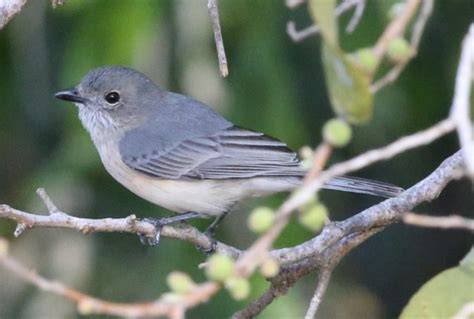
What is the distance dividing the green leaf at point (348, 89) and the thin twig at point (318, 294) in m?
1.40

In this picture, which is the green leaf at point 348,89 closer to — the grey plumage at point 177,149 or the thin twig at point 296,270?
the thin twig at point 296,270

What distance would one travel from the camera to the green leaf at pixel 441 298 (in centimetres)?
256

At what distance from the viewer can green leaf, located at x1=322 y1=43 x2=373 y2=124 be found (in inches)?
84.0

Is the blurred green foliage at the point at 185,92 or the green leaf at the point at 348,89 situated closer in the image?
the green leaf at the point at 348,89

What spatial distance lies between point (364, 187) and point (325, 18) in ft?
8.41

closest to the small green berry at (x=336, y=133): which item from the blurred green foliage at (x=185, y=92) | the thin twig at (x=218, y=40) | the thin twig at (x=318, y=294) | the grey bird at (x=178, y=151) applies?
the thin twig at (x=218, y=40)

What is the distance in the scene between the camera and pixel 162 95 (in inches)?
229

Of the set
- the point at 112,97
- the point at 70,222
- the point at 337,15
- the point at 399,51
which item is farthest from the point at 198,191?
the point at 399,51

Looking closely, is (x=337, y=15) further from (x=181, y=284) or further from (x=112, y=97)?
(x=112, y=97)

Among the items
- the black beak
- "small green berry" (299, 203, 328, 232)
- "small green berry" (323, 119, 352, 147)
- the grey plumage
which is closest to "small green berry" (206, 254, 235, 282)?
"small green berry" (299, 203, 328, 232)

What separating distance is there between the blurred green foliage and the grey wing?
35 cm

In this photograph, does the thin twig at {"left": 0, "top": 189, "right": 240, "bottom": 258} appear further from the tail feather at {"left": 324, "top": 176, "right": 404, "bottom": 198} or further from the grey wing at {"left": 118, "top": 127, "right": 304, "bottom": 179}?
the grey wing at {"left": 118, "top": 127, "right": 304, "bottom": 179}

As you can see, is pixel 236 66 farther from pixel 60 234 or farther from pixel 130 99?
pixel 60 234

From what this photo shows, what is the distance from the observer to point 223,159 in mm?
5199
